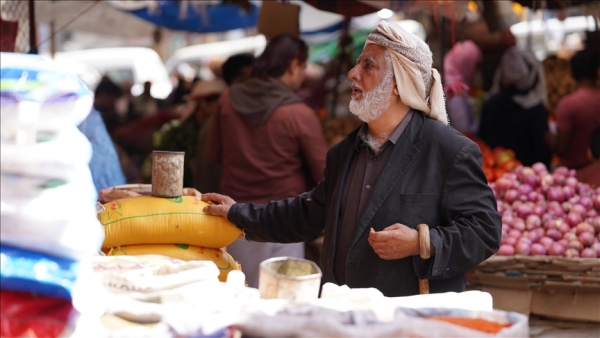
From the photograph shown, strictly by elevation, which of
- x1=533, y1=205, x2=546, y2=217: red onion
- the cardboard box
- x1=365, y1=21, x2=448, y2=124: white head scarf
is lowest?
the cardboard box

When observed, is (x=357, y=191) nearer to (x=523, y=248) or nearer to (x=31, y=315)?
(x=31, y=315)

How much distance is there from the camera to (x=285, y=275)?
1.71 metres

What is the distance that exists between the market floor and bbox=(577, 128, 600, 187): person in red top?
0.87 meters

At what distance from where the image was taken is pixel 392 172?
2566mm

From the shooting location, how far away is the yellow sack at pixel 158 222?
255cm

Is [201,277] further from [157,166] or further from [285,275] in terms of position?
[157,166]

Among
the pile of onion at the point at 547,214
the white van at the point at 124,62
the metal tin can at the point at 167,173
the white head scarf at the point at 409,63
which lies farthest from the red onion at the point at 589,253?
the white van at the point at 124,62

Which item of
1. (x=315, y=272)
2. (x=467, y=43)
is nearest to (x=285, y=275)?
(x=315, y=272)

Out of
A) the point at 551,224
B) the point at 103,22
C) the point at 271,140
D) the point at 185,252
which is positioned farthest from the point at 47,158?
→ the point at 103,22

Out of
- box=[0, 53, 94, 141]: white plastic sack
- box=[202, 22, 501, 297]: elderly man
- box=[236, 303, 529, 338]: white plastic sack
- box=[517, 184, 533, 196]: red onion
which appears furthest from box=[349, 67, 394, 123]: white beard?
box=[517, 184, 533, 196]: red onion

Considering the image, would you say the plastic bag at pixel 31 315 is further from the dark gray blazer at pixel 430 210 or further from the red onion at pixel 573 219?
the red onion at pixel 573 219

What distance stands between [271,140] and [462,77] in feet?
10.8

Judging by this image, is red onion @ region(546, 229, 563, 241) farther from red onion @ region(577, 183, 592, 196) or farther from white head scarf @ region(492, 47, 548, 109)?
white head scarf @ region(492, 47, 548, 109)

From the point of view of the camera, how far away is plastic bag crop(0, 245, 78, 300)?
142 centimetres
